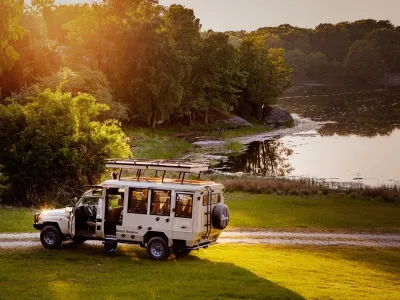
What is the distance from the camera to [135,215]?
80.9ft

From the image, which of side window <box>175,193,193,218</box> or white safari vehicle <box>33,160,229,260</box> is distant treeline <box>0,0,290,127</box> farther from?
side window <box>175,193,193,218</box>

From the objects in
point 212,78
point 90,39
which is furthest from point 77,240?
point 212,78

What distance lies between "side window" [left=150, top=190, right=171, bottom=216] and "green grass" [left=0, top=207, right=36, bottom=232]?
10.2m

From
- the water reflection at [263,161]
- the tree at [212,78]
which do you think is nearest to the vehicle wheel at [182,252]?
the water reflection at [263,161]

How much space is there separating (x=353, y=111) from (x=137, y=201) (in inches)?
4675

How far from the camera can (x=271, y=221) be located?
124 ft

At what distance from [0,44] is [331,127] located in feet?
223

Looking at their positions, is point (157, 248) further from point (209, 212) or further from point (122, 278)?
point (122, 278)

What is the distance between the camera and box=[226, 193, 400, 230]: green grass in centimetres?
3762

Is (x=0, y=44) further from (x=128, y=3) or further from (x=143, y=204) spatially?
(x=143, y=204)

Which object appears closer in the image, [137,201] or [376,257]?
[137,201]

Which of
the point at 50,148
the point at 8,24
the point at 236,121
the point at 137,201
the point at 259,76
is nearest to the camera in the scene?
the point at 137,201

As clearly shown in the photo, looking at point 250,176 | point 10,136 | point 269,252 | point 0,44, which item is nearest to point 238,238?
point 269,252

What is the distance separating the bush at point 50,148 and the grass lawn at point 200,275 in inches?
654
